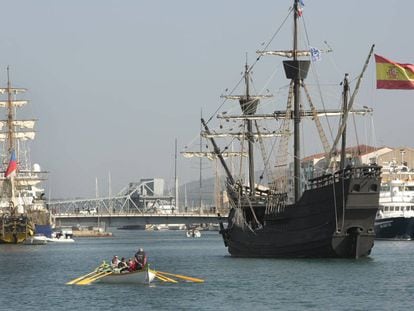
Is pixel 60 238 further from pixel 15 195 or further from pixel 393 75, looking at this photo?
pixel 393 75

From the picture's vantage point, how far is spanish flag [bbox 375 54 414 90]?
241 ft

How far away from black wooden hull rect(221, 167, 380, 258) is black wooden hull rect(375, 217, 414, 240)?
2651 inches

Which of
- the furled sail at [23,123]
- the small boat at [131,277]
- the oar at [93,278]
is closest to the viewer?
the small boat at [131,277]

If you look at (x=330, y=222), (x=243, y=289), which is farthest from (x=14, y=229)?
(x=243, y=289)

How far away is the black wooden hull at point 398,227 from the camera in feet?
504

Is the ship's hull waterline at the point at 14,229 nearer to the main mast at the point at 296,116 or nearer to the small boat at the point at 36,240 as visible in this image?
the small boat at the point at 36,240

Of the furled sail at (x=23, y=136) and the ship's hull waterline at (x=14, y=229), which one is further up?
the furled sail at (x=23, y=136)

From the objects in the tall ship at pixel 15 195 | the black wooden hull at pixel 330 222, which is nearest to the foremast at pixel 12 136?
the tall ship at pixel 15 195

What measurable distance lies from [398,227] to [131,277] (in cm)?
9000

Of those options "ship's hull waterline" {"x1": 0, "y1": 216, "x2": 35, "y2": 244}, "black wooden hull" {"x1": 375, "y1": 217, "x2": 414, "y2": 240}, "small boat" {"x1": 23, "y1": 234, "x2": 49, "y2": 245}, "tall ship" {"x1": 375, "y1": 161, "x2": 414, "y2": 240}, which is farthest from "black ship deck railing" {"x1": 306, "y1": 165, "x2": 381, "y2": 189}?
"small boat" {"x1": 23, "y1": 234, "x2": 49, "y2": 245}

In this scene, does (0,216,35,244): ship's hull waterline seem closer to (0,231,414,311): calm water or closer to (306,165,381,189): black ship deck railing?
(0,231,414,311): calm water

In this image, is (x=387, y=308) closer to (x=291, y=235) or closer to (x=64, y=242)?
(x=291, y=235)

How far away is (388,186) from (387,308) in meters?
112

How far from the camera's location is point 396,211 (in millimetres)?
159625
